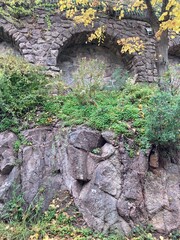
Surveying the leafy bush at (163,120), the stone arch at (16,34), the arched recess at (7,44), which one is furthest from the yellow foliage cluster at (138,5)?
the leafy bush at (163,120)

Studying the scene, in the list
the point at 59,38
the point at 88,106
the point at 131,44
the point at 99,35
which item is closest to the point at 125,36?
the point at 131,44

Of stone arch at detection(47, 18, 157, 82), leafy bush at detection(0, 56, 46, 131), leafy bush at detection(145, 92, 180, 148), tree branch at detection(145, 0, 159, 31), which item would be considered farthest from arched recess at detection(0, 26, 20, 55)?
leafy bush at detection(145, 92, 180, 148)

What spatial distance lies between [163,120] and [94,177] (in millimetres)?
1213

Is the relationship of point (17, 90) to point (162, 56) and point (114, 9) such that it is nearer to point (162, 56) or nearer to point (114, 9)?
point (162, 56)

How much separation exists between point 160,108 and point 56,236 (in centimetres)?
211

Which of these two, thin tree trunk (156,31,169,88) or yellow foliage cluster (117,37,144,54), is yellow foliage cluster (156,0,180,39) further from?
Answer: yellow foliage cluster (117,37,144,54)

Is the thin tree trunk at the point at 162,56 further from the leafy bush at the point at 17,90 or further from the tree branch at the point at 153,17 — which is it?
the leafy bush at the point at 17,90

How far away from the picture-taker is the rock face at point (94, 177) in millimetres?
3814

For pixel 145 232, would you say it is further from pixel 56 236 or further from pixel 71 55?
pixel 71 55

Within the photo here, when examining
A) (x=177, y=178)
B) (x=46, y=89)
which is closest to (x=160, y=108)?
(x=177, y=178)

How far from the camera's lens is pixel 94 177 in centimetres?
408

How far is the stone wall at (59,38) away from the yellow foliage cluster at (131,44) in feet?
0.72

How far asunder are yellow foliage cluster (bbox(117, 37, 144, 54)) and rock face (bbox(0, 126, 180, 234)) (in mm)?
3492

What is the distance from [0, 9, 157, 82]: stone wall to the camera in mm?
7344
